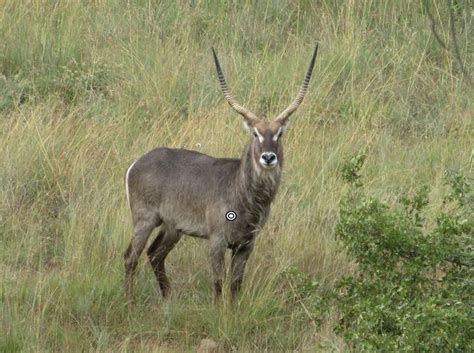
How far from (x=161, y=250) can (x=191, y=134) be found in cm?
150

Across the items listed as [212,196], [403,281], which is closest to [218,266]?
[212,196]

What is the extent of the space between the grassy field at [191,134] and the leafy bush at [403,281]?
0.44 meters

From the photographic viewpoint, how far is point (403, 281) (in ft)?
18.6

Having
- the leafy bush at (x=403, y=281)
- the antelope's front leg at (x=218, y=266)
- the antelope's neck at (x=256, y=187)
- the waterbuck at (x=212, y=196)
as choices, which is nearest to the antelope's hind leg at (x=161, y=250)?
the waterbuck at (x=212, y=196)

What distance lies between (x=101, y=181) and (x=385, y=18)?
3.62m

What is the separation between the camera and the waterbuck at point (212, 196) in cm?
723

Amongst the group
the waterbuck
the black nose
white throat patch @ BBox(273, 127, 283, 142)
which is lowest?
the waterbuck

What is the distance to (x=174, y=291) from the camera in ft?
24.1

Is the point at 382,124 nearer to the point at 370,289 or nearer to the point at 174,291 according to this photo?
the point at 174,291

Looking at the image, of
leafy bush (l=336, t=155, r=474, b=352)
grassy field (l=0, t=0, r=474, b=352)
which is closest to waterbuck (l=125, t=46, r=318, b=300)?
grassy field (l=0, t=0, r=474, b=352)

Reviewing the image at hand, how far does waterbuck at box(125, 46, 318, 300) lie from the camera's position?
723 cm

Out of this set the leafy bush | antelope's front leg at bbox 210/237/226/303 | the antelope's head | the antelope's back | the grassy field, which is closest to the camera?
the leafy bush

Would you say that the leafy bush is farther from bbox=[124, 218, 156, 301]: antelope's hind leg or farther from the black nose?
bbox=[124, 218, 156, 301]: antelope's hind leg

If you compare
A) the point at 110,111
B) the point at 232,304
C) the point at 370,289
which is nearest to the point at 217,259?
the point at 232,304
